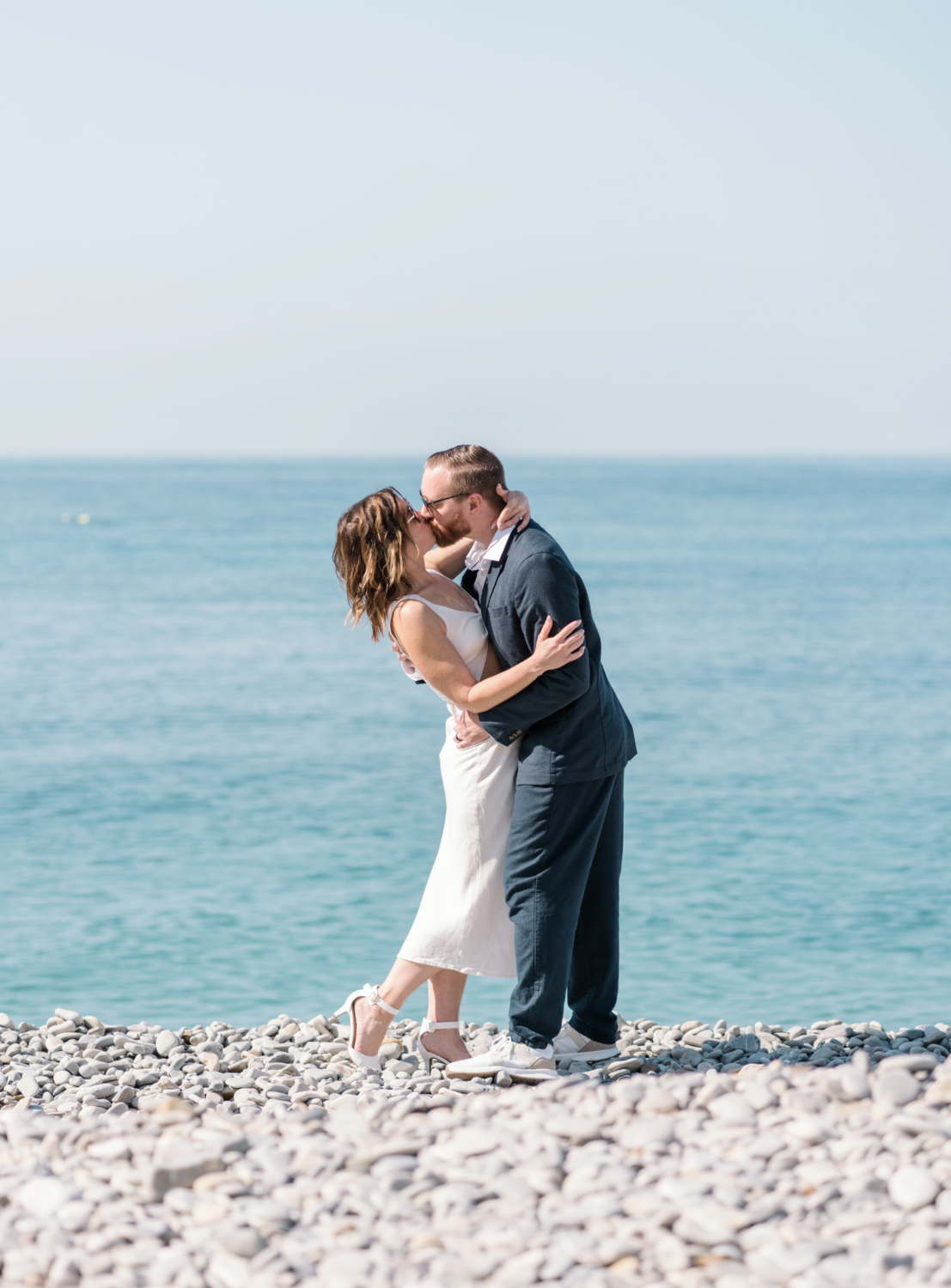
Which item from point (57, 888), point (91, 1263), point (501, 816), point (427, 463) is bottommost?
point (57, 888)

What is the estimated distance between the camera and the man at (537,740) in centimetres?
409

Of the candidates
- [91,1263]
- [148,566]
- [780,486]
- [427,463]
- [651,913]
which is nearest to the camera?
[91,1263]

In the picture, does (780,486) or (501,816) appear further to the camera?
(780,486)

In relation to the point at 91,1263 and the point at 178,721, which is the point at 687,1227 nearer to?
the point at 91,1263

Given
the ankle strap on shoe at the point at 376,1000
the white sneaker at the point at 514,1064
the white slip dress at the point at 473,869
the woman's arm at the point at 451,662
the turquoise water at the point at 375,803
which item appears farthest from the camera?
the turquoise water at the point at 375,803

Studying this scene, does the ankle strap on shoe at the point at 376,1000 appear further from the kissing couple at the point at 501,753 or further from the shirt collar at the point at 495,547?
the shirt collar at the point at 495,547

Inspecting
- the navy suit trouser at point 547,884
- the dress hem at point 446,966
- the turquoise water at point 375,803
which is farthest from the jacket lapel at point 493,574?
the turquoise water at point 375,803

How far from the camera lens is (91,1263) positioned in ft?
8.41

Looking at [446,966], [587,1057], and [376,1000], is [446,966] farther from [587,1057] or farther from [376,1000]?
[587,1057]

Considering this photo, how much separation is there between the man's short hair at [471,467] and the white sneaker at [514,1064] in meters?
1.84

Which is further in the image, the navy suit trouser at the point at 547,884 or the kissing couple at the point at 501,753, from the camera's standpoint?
the navy suit trouser at the point at 547,884

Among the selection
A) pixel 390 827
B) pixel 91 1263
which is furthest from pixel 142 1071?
pixel 390 827

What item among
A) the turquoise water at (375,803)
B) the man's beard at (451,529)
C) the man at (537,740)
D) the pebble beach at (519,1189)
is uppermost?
the man's beard at (451,529)

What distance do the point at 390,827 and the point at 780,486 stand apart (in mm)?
101842
